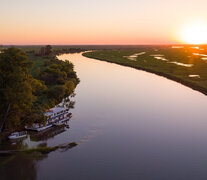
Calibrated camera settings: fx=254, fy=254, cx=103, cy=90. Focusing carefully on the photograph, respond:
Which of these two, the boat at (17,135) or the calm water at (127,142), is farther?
the boat at (17,135)

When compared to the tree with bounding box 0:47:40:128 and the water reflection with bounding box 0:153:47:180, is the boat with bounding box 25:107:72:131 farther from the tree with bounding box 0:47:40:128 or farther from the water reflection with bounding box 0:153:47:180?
the water reflection with bounding box 0:153:47:180

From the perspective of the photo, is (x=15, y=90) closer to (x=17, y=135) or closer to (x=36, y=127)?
(x=17, y=135)

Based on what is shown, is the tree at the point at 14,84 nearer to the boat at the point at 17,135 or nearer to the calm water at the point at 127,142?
the boat at the point at 17,135

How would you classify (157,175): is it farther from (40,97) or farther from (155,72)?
(155,72)

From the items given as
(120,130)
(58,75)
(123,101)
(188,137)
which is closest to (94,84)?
(58,75)

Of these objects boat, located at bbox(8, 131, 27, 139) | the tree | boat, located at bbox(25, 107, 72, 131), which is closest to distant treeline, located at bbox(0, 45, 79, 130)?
the tree

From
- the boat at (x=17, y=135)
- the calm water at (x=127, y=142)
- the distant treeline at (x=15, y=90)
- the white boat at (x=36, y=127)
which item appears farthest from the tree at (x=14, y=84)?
the white boat at (x=36, y=127)
